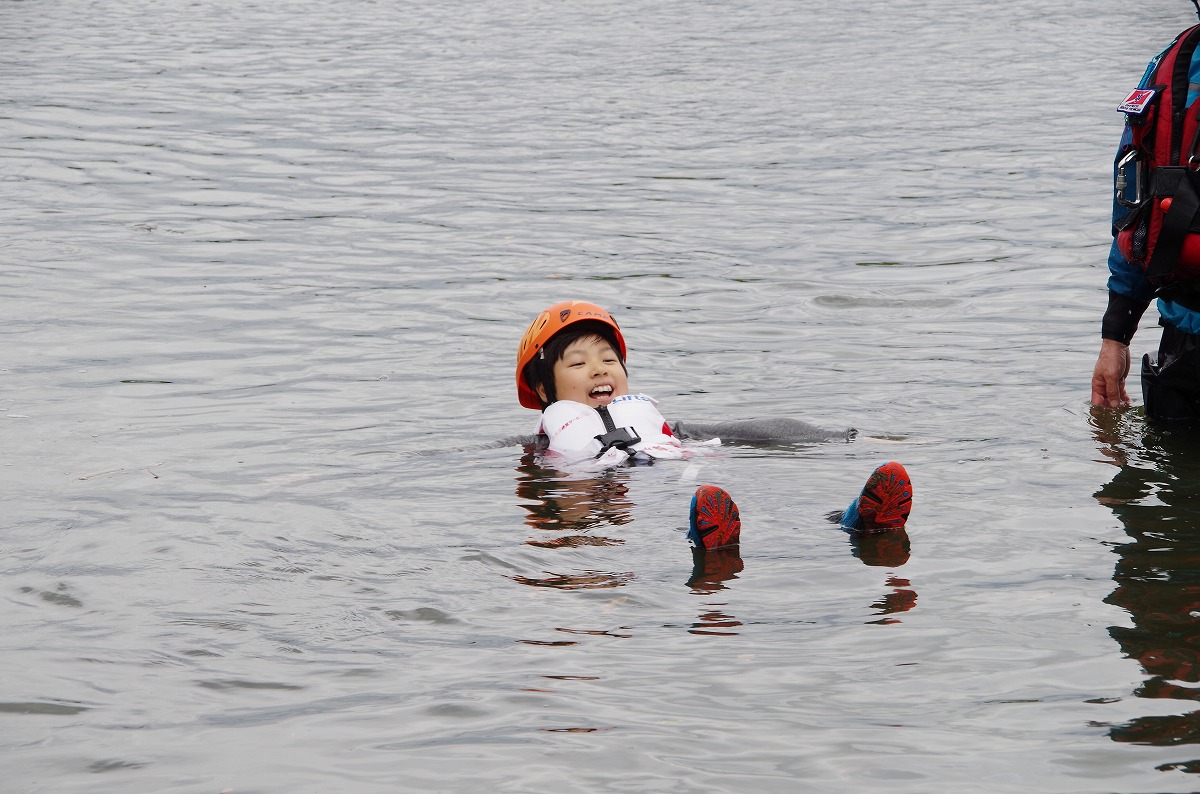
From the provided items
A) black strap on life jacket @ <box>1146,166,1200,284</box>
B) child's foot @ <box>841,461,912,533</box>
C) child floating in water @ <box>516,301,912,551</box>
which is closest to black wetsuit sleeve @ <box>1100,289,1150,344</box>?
black strap on life jacket @ <box>1146,166,1200,284</box>

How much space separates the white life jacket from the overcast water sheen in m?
0.19

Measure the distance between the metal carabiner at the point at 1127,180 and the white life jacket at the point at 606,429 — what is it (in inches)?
109

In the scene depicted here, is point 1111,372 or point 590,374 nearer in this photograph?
point 1111,372

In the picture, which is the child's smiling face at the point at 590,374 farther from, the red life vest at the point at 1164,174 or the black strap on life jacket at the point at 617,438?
the red life vest at the point at 1164,174

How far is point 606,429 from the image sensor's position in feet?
28.1

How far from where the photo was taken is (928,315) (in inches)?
483

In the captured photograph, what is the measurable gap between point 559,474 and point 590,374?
0.77 metres

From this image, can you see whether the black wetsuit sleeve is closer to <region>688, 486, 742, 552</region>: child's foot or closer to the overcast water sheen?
the overcast water sheen

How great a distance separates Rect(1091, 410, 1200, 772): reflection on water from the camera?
472 centimetres

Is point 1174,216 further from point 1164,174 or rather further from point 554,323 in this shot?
point 554,323

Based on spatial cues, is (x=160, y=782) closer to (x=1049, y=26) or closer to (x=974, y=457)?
(x=974, y=457)

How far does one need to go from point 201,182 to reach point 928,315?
9.68 metres

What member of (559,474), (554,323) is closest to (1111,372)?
(559,474)

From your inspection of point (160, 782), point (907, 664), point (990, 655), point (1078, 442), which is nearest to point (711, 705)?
point (907, 664)
